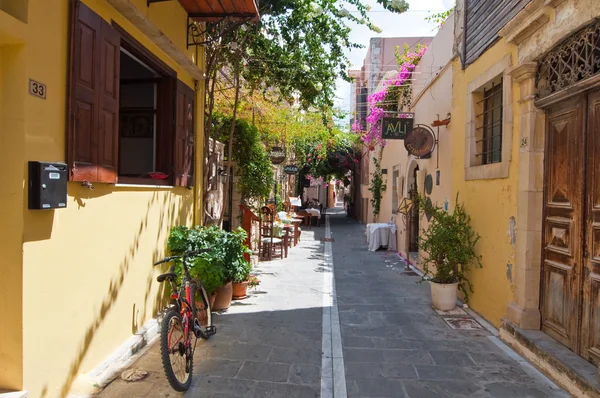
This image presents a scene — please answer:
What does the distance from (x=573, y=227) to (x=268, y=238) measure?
25.8 feet

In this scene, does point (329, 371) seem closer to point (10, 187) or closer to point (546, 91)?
point (10, 187)

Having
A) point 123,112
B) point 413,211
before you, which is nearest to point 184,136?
point 123,112

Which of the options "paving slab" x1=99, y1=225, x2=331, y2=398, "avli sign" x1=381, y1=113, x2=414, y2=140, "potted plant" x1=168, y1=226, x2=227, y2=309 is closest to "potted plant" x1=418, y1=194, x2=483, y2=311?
"paving slab" x1=99, y1=225, x2=331, y2=398

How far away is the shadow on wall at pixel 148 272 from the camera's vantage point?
3.53 metres

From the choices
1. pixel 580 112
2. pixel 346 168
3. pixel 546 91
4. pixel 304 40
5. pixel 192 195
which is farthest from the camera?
pixel 346 168

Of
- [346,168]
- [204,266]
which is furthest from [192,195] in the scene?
[346,168]

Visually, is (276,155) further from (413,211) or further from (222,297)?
(222,297)

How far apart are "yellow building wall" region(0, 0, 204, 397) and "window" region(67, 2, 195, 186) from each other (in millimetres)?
128

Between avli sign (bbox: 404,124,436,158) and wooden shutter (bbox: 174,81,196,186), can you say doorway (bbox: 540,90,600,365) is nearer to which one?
avli sign (bbox: 404,124,436,158)

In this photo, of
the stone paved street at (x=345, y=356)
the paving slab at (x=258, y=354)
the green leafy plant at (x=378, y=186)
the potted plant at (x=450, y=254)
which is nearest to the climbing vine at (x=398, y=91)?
the green leafy plant at (x=378, y=186)

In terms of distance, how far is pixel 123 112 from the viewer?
5.79 meters

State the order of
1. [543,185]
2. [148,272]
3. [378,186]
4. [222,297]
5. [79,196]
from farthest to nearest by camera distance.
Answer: [378,186] < [222,297] < [148,272] < [543,185] < [79,196]

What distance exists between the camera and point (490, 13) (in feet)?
19.6

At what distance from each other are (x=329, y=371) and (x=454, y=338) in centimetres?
184
